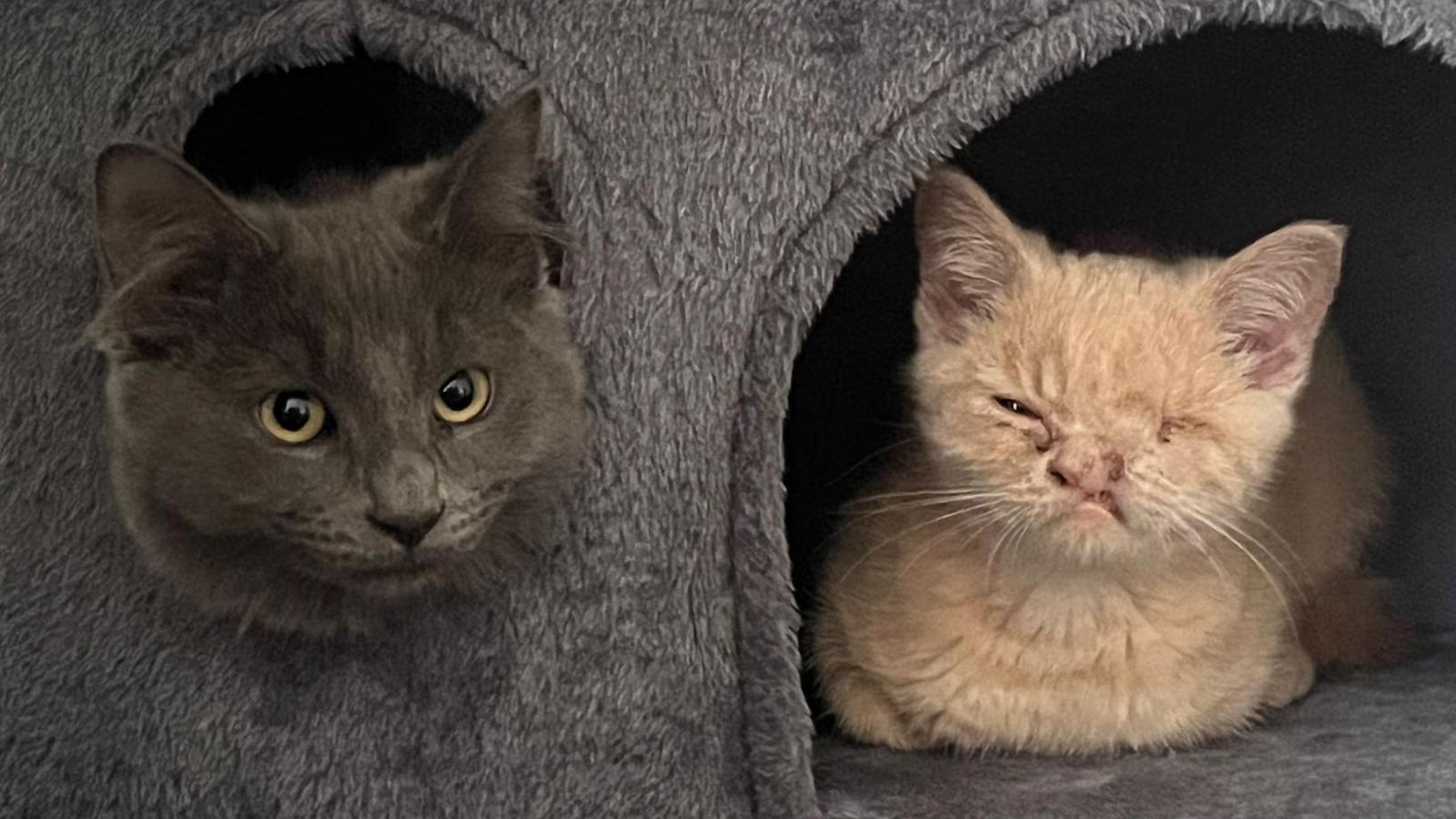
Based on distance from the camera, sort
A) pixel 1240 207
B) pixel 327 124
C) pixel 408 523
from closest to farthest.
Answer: pixel 408 523
pixel 327 124
pixel 1240 207

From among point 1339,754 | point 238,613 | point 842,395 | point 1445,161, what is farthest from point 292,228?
point 1445,161

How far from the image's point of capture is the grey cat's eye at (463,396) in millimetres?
1042

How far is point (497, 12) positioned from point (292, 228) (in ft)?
0.88

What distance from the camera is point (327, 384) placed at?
3.29 feet

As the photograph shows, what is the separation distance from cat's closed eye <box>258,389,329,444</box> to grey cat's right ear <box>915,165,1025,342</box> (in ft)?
1.91

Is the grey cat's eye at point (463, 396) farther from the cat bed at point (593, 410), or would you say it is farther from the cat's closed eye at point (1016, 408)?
the cat's closed eye at point (1016, 408)

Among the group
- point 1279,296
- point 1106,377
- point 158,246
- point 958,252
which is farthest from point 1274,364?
point 158,246

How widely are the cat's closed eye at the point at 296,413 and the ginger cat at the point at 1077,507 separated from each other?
1.89ft

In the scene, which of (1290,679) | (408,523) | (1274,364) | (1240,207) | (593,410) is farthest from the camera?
(1240,207)

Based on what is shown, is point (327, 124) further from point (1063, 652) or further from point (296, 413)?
point (1063, 652)

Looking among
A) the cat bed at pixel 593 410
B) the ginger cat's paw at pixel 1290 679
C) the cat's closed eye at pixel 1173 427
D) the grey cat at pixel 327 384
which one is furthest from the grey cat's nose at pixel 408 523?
the ginger cat's paw at pixel 1290 679

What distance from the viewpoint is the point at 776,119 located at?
3.80 ft

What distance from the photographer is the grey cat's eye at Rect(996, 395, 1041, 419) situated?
123 cm

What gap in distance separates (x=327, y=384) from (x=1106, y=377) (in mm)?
677
